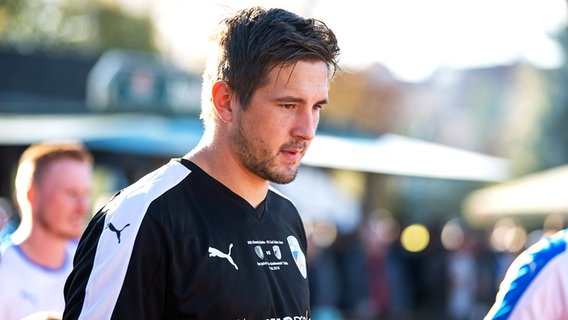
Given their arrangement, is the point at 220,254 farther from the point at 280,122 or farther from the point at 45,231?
the point at 45,231

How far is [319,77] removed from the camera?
3.15 meters

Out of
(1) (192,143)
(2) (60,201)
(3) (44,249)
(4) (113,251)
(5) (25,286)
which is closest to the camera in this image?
(4) (113,251)

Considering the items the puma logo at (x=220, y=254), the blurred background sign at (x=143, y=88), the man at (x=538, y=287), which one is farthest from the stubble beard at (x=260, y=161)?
the blurred background sign at (x=143, y=88)

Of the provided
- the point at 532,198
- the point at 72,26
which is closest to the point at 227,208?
the point at 532,198

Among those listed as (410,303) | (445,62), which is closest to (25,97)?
(410,303)

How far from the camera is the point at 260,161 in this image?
3127 mm

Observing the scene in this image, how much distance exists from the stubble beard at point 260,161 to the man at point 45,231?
2.07 meters

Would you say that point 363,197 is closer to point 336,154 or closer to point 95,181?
point 336,154

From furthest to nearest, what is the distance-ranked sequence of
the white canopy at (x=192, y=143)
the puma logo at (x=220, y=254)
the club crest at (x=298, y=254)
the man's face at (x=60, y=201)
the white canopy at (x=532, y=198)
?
the white canopy at (x=532, y=198) < the white canopy at (x=192, y=143) < the man's face at (x=60, y=201) < the club crest at (x=298, y=254) < the puma logo at (x=220, y=254)

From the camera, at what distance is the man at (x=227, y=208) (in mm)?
2883

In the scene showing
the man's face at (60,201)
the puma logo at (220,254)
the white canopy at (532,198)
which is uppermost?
the puma logo at (220,254)

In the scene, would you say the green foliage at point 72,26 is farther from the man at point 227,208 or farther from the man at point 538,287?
the man at point 227,208

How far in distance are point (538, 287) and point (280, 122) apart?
1134 millimetres

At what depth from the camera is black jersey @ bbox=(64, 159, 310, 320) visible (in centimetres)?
286
